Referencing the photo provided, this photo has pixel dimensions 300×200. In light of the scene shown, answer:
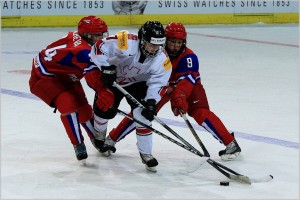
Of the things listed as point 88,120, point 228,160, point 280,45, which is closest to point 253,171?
point 228,160

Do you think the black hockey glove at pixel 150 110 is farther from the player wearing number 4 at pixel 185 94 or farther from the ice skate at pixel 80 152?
the ice skate at pixel 80 152

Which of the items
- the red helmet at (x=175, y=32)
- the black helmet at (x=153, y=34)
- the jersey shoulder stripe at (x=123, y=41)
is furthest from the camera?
the red helmet at (x=175, y=32)

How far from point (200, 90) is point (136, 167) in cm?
66

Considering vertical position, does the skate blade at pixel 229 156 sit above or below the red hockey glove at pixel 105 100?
below

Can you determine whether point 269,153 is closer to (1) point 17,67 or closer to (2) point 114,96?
(2) point 114,96

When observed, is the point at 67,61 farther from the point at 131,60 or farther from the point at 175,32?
the point at 175,32

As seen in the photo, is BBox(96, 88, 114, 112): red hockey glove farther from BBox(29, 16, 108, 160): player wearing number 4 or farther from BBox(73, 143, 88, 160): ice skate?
BBox(73, 143, 88, 160): ice skate

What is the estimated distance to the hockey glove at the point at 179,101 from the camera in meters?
4.28

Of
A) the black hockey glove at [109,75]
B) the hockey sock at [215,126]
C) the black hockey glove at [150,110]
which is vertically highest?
the black hockey glove at [109,75]

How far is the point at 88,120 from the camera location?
4.59m

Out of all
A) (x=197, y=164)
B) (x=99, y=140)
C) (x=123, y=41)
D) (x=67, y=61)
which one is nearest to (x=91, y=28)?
(x=67, y=61)

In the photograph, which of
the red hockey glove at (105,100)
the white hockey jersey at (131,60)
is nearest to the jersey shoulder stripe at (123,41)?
the white hockey jersey at (131,60)

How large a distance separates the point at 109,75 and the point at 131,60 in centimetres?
19

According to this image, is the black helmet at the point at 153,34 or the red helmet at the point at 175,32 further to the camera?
the red helmet at the point at 175,32
